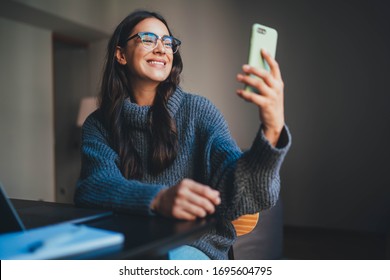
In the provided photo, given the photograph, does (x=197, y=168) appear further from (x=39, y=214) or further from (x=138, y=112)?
(x=39, y=214)

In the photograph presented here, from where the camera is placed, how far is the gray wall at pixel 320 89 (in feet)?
11.0

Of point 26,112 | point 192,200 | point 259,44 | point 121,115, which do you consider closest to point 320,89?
point 121,115

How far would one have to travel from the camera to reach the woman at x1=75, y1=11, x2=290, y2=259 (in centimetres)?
74

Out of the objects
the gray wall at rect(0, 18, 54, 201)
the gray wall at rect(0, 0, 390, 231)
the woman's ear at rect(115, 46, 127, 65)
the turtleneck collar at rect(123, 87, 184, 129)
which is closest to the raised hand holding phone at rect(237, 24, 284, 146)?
the turtleneck collar at rect(123, 87, 184, 129)

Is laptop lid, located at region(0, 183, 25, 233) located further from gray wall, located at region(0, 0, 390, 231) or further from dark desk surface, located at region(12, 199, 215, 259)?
gray wall, located at region(0, 0, 390, 231)

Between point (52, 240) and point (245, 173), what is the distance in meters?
0.42

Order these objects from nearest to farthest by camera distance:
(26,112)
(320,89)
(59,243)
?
(59,243), (320,89), (26,112)

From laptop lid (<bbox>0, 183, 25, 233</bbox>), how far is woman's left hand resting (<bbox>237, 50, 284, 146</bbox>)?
0.42 meters

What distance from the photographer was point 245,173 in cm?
83

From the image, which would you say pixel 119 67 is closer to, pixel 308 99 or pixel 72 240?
pixel 72 240

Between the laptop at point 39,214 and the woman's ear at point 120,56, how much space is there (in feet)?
1.85

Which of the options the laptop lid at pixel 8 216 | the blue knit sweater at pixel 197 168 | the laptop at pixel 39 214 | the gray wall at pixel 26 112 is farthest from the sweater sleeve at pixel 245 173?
the gray wall at pixel 26 112

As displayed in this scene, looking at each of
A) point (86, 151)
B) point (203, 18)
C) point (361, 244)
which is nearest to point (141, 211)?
point (86, 151)
